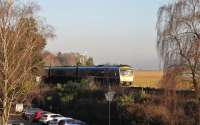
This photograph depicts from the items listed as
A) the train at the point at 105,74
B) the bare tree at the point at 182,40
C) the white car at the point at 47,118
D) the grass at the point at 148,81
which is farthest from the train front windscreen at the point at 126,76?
the bare tree at the point at 182,40

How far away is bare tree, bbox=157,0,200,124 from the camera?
107 ft

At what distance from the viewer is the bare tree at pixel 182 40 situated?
107ft

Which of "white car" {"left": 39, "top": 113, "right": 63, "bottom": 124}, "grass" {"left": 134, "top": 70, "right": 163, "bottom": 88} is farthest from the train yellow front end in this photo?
"white car" {"left": 39, "top": 113, "right": 63, "bottom": 124}

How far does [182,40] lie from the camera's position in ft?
113

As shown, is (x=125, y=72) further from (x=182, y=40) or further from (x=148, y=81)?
(x=182, y=40)

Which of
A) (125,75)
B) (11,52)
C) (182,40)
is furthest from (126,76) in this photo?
(11,52)

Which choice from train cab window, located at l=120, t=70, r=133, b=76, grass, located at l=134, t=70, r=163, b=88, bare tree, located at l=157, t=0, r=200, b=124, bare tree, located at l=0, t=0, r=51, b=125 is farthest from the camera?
train cab window, located at l=120, t=70, r=133, b=76

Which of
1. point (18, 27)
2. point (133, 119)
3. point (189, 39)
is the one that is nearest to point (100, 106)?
point (133, 119)

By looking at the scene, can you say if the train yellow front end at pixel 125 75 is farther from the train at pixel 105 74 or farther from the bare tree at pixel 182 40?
the bare tree at pixel 182 40

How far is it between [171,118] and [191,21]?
312 inches

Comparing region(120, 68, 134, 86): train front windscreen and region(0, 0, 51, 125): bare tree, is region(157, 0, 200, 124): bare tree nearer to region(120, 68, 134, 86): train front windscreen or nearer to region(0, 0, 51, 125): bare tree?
region(0, 0, 51, 125): bare tree

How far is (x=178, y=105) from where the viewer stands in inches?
1481

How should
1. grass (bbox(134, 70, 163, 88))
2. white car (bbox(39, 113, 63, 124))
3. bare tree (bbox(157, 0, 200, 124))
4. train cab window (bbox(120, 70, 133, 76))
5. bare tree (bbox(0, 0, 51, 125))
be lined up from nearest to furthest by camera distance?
bare tree (bbox(0, 0, 51, 125)) < bare tree (bbox(157, 0, 200, 124)) < white car (bbox(39, 113, 63, 124)) < grass (bbox(134, 70, 163, 88)) < train cab window (bbox(120, 70, 133, 76))

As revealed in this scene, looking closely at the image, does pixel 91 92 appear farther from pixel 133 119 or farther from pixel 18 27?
pixel 18 27
